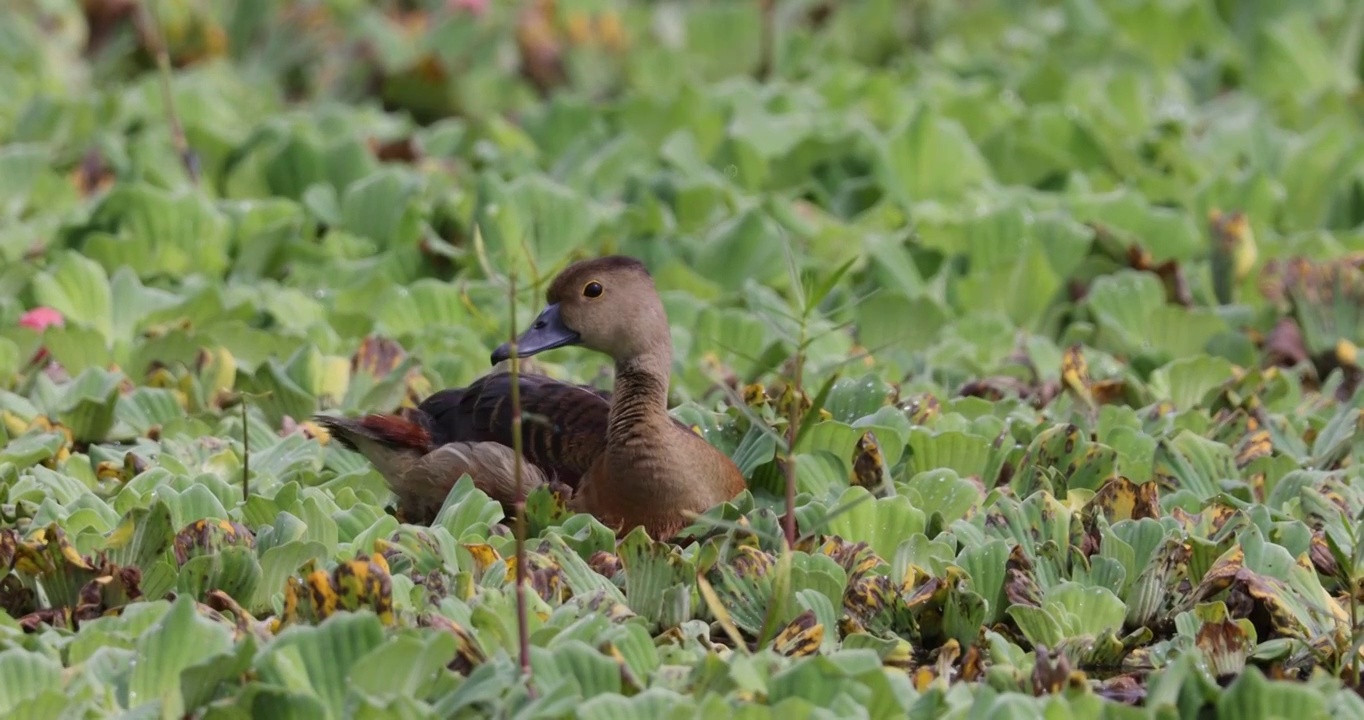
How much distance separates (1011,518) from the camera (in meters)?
4.08

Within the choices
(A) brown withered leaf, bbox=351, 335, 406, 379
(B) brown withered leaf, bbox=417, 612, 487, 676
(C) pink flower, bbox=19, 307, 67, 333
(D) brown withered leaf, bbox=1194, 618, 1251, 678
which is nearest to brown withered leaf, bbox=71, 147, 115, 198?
(C) pink flower, bbox=19, 307, 67, 333

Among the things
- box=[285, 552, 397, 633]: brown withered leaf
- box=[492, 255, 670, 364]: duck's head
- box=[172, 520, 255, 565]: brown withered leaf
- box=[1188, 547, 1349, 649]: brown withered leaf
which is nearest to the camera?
box=[285, 552, 397, 633]: brown withered leaf

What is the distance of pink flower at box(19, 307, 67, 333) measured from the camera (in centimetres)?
537

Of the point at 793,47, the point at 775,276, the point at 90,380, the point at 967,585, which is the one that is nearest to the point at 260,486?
the point at 90,380

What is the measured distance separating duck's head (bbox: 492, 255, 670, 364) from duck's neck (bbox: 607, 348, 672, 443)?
0.02 meters

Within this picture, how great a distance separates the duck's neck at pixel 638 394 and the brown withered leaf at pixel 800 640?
29.6 inches

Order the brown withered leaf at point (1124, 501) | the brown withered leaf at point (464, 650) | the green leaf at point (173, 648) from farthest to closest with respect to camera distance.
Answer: the brown withered leaf at point (1124, 501) → the brown withered leaf at point (464, 650) → the green leaf at point (173, 648)

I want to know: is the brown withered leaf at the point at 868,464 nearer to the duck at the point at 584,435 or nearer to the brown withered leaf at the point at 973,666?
the duck at the point at 584,435

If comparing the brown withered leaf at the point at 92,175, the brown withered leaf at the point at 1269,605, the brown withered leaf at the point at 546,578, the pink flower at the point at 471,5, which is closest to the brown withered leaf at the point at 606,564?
the brown withered leaf at the point at 546,578

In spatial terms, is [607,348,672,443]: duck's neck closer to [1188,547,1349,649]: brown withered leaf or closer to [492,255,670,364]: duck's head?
[492,255,670,364]: duck's head

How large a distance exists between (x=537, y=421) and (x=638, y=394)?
255mm

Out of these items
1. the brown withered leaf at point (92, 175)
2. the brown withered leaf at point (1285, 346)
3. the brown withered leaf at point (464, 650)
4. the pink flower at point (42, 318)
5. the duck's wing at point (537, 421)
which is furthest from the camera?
the brown withered leaf at point (92, 175)

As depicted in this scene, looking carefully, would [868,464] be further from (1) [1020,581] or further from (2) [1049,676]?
(2) [1049,676]

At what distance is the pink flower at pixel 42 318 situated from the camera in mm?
5367
